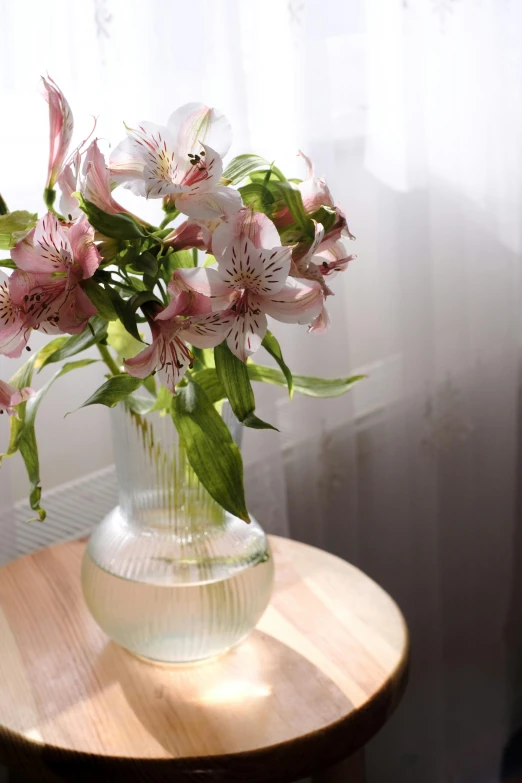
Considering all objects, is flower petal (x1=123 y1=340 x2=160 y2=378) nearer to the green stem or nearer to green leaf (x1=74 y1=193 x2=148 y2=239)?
green leaf (x1=74 y1=193 x2=148 y2=239)

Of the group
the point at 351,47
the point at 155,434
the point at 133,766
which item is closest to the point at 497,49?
the point at 351,47

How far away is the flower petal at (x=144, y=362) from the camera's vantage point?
1.97ft

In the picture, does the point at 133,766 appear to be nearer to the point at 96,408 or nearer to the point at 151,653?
the point at 151,653

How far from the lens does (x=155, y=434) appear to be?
0.81 metres

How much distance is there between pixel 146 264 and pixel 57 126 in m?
0.11

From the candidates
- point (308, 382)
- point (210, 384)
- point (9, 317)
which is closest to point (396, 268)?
point (308, 382)

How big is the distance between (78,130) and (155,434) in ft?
1.24

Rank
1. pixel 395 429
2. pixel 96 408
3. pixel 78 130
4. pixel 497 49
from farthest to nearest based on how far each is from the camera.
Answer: pixel 395 429 < pixel 497 49 < pixel 96 408 < pixel 78 130

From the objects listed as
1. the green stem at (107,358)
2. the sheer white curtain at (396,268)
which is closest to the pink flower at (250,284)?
the green stem at (107,358)

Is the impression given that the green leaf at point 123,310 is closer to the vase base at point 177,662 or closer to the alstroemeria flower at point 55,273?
the alstroemeria flower at point 55,273

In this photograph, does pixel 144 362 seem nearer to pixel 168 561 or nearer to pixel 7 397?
pixel 7 397

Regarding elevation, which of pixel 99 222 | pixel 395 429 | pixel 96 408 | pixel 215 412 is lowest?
pixel 395 429

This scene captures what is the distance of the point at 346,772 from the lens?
3.04 ft

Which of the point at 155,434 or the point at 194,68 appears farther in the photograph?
the point at 194,68
